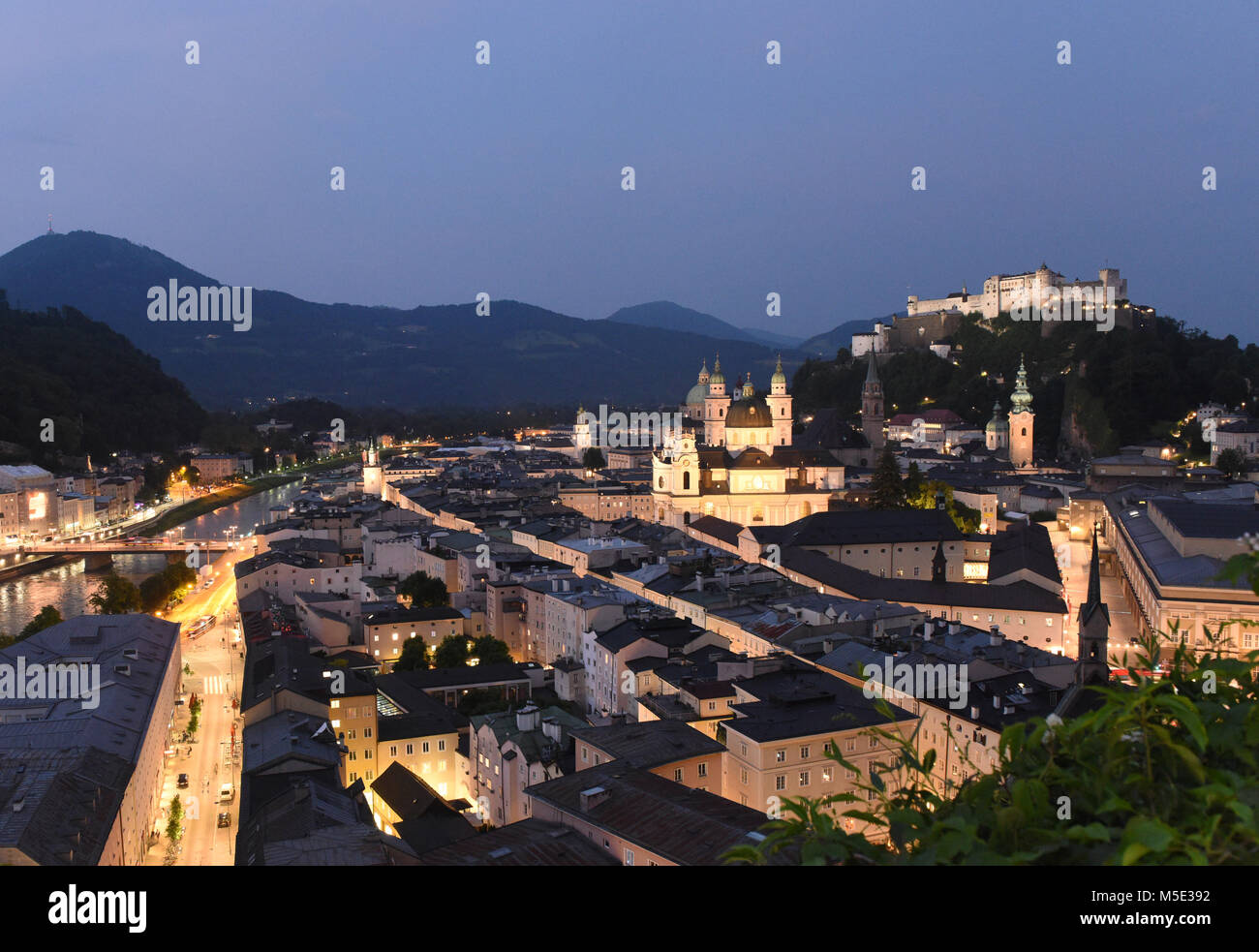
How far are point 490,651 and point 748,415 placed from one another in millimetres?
17215

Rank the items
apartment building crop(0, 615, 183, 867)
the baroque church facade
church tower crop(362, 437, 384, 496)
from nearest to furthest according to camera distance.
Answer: apartment building crop(0, 615, 183, 867)
the baroque church facade
church tower crop(362, 437, 384, 496)

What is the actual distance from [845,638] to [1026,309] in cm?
3309

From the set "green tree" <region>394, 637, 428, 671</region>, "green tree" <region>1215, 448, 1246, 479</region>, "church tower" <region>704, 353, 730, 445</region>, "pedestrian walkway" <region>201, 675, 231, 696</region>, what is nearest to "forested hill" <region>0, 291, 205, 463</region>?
"church tower" <region>704, 353, 730, 445</region>

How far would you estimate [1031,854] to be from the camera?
133cm

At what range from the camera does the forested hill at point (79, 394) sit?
47438 millimetres

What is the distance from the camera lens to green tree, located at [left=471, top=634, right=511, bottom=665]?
1622 cm

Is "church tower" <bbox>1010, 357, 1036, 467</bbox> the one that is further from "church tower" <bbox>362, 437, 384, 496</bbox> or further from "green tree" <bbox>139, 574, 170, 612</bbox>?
"green tree" <bbox>139, 574, 170, 612</bbox>

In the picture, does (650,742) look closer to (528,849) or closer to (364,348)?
(528,849)

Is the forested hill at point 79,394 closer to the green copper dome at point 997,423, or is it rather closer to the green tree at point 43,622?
the green tree at point 43,622

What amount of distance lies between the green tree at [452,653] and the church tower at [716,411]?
1963cm

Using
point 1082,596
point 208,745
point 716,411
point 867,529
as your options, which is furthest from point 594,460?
point 208,745

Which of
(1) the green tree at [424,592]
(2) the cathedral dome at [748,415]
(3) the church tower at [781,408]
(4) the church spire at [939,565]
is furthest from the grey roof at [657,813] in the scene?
(3) the church tower at [781,408]

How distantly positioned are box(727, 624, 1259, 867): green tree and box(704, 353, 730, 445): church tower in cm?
3325
